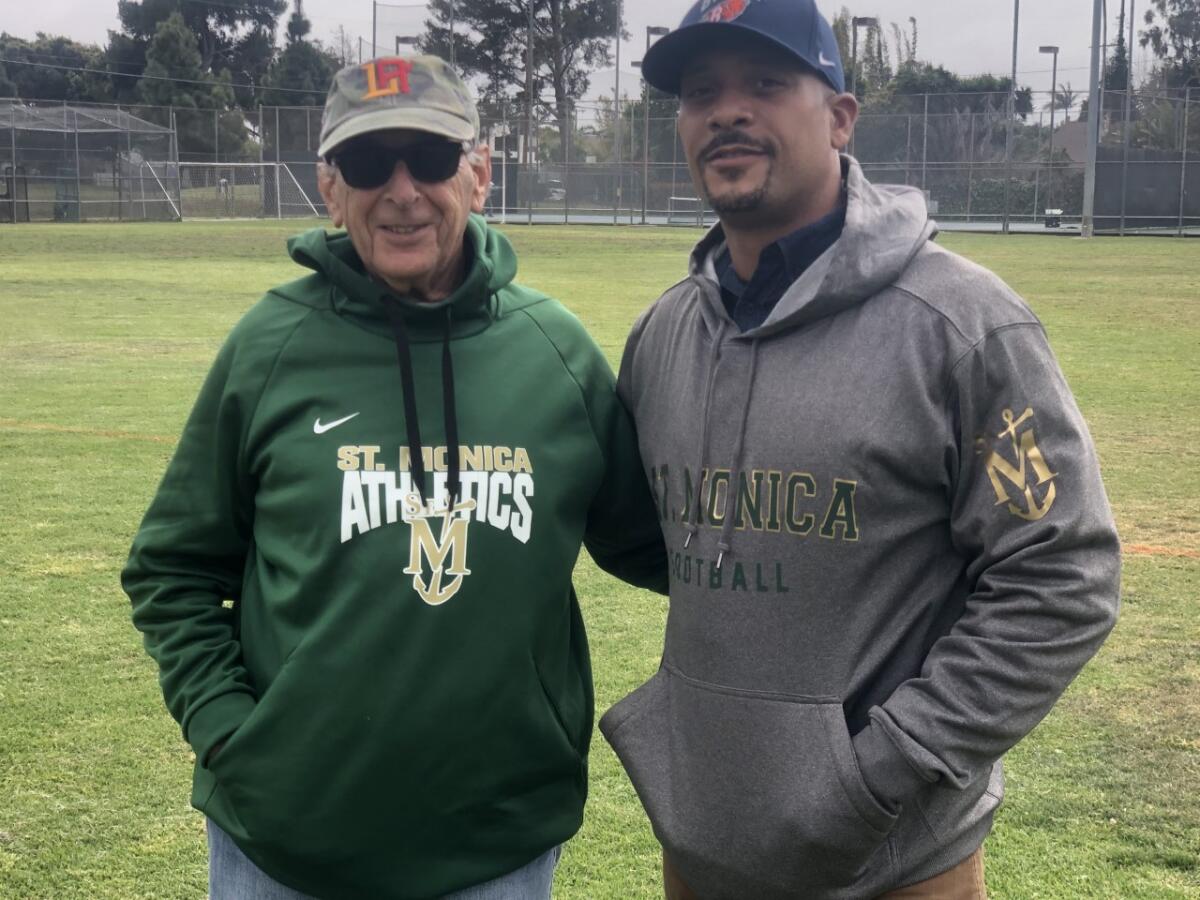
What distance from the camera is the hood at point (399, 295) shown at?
240cm

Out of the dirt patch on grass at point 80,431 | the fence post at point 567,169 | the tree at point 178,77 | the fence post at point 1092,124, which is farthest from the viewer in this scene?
the tree at point 178,77

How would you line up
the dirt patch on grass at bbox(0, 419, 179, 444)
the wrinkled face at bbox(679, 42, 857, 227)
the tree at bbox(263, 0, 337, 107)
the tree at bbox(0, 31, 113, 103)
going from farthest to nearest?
the tree at bbox(0, 31, 113, 103), the tree at bbox(263, 0, 337, 107), the dirt patch on grass at bbox(0, 419, 179, 444), the wrinkled face at bbox(679, 42, 857, 227)

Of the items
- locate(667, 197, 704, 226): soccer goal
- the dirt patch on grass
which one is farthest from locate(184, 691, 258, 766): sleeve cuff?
locate(667, 197, 704, 226): soccer goal

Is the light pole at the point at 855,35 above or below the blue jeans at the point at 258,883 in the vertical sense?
above

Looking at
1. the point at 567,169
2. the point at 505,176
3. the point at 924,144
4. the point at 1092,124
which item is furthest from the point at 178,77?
the point at 1092,124

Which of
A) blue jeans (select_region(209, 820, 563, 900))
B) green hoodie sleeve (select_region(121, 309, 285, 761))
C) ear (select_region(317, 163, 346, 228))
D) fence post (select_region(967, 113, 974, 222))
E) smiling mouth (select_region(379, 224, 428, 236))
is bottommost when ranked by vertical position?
blue jeans (select_region(209, 820, 563, 900))

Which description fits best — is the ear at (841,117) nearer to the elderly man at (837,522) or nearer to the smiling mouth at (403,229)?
the elderly man at (837,522)

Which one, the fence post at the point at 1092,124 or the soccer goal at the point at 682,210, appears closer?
the fence post at the point at 1092,124

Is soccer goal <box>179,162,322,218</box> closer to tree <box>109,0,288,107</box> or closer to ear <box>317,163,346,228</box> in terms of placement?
tree <box>109,0,288,107</box>

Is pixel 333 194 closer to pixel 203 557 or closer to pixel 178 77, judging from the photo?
pixel 203 557

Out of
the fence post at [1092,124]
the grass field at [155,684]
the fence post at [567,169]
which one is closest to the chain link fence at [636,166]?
the fence post at [567,169]

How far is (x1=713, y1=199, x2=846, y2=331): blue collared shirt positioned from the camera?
242 centimetres

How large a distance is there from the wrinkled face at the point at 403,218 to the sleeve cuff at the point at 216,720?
0.77 m

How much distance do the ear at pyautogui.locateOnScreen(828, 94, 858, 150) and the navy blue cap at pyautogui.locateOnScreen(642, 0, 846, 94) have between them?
0.02 metres
